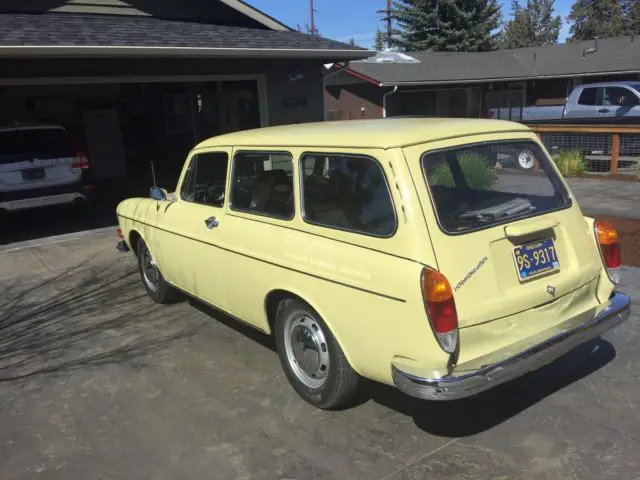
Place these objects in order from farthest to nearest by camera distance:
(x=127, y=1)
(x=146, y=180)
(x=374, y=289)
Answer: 1. (x=146, y=180)
2. (x=127, y=1)
3. (x=374, y=289)

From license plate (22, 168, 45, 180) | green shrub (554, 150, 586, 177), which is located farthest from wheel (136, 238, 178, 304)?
green shrub (554, 150, 586, 177)

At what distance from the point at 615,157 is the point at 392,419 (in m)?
10.4

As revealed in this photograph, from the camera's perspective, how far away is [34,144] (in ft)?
32.6

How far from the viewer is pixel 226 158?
175 inches

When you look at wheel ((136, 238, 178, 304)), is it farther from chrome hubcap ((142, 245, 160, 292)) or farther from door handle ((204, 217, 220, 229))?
door handle ((204, 217, 220, 229))

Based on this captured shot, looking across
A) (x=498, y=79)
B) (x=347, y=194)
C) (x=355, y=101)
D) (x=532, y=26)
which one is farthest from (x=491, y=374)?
(x=532, y=26)

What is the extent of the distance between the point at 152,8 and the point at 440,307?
1057cm

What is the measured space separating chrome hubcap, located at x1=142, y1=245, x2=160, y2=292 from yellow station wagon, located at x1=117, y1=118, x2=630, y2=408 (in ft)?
4.91

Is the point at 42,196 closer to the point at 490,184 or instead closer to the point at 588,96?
the point at 490,184

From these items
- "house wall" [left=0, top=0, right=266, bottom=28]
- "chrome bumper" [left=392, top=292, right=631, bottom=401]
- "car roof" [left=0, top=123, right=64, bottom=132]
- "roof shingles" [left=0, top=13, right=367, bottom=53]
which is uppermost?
"house wall" [left=0, top=0, right=266, bottom=28]

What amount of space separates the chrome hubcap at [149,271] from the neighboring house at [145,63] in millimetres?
3872

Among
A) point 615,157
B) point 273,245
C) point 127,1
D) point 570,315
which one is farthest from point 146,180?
point 570,315

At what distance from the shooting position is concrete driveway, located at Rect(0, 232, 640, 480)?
312cm

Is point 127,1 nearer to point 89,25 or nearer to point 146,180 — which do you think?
point 89,25
